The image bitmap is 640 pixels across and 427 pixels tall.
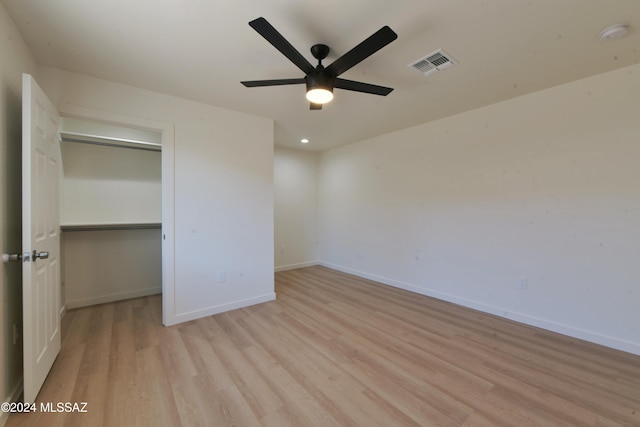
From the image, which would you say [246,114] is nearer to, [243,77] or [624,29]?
[243,77]

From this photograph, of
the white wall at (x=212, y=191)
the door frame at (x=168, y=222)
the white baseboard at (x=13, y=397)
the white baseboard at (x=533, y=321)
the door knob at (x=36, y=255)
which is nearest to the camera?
the white baseboard at (x=13, y=397)

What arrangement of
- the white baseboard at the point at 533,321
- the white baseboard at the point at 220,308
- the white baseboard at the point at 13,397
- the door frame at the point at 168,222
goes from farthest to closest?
the white baseboard at the point at 220,308
the door frame at the point at 168,222
the white baseboard at the point at 533,321
the white baseboard at the point at 13,397

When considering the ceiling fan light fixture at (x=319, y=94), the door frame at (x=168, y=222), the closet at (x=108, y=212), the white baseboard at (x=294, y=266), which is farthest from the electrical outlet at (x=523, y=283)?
the closet at (x=108, y=212)

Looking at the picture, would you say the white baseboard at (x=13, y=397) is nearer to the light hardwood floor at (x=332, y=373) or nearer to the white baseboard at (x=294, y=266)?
the light hardwood floor at (x=332, y=373)

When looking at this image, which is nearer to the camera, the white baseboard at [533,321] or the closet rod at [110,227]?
the white baseboard at [533,321]

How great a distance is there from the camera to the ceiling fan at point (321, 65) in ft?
4.77

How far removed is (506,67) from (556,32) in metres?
0.47

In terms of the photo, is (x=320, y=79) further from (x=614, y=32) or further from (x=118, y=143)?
(x=118, y=143)

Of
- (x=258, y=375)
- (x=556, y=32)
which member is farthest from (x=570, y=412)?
(x=556, y=32)

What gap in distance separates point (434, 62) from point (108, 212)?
13.9 feet

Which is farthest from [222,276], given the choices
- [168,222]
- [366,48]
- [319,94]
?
[366,48]

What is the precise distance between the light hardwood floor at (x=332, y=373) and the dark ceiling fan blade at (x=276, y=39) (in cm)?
228

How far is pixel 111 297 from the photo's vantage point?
3510mm

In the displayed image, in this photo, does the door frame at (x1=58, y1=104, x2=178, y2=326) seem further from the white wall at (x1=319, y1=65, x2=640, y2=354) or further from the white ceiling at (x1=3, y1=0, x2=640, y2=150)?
the white wall at (x1=319, y1=65, x2=640, y2=354)
